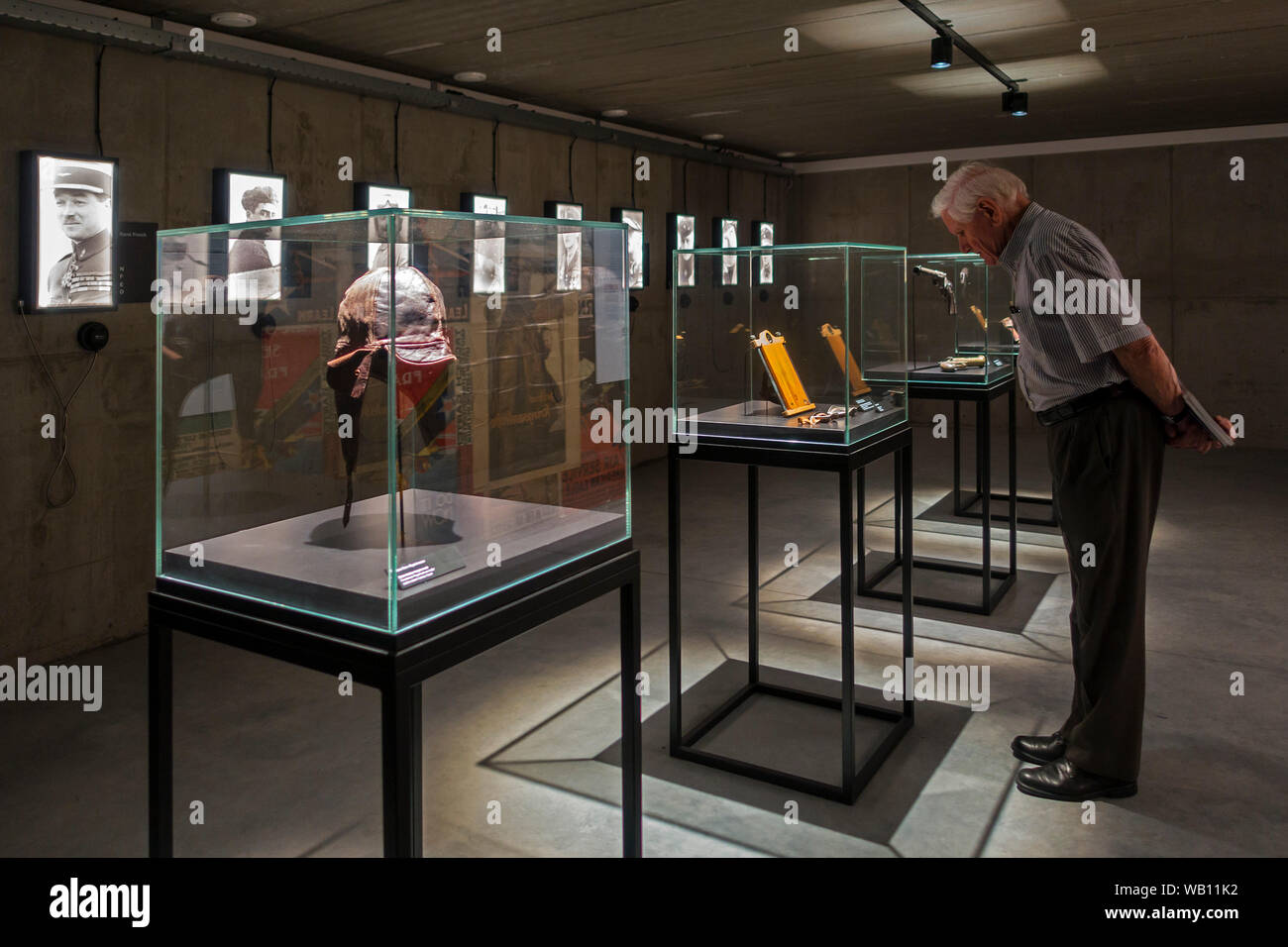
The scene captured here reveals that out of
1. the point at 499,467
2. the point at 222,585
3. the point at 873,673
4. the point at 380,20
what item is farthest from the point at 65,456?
the point at 873,673

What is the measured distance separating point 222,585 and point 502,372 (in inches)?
25.8

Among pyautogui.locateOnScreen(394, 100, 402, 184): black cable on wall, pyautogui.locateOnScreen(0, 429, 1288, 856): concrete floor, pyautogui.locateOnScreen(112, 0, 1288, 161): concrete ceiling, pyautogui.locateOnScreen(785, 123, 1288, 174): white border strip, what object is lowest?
pyautogui.locateOnScreen(0, 429, 1288, 856): concrete floor

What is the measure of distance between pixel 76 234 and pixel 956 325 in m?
4.26

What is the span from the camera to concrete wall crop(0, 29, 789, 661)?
4.13 metres

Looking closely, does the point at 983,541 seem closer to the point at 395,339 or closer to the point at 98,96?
the point at 395,339

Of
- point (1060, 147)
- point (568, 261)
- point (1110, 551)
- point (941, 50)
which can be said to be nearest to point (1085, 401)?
point (1110, 551)

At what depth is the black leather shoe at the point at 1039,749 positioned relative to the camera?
3.23 m

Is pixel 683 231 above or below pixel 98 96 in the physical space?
above

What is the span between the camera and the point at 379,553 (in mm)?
1783

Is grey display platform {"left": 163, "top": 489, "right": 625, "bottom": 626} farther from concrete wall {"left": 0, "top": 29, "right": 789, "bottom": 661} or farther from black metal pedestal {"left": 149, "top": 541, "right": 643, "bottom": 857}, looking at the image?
concrete wall {"left": 0, "top": 29, "right": 789, "bottom": 661}

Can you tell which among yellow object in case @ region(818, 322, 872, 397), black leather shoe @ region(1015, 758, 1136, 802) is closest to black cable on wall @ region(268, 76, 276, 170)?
yellow object in case @ region(818, 322, 872, 397)

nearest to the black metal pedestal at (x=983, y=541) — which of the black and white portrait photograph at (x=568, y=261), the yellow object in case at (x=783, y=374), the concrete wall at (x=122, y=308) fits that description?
the yellow object in case at (x=783, y=374)

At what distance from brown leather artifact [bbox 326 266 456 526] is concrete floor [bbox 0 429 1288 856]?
1.58m

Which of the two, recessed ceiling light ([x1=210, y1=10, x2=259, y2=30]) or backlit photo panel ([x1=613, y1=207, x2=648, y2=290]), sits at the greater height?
recessed ceiling light ([x1=210, y1=10, x2=259, y2=30])
